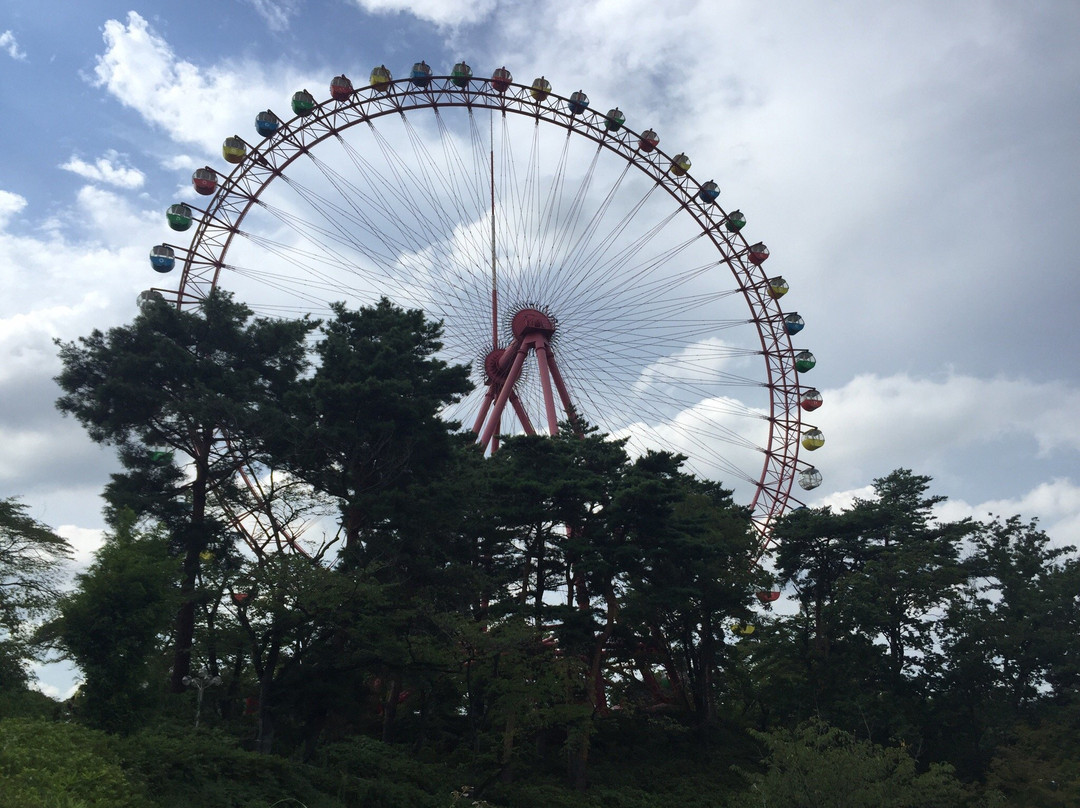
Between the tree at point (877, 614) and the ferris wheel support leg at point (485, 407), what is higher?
the ferris wheel support leg at point (485, 407)

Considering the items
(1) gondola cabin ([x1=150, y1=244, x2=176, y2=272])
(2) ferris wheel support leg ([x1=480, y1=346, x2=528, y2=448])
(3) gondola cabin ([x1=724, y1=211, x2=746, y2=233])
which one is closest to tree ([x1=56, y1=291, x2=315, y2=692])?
(1) gondola cabin ([x1=150, y1=244, x2=176, y2=272])

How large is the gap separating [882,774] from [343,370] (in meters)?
15.5

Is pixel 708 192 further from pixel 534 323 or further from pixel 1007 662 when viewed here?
pixel 1007 662

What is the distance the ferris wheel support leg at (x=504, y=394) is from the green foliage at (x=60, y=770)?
18.1 metres

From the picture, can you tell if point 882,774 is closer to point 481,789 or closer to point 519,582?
point 481,789

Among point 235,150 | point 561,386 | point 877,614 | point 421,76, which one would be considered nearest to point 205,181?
point 235,150

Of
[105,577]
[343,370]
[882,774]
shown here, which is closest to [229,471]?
[343,370]

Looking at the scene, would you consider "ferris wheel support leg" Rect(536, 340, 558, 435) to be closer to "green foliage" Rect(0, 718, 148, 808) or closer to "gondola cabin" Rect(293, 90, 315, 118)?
"gondola cabin" Rect(293, 90, 315, 118)

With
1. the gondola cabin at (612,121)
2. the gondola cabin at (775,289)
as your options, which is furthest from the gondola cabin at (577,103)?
the gondola cabin at (775,289)

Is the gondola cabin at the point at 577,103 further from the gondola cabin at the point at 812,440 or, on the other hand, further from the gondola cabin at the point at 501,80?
the gondola cabin at the point at 812,440

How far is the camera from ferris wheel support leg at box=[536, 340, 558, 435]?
2975 cm

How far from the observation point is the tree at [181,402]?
22766 mm

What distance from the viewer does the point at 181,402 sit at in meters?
23.2

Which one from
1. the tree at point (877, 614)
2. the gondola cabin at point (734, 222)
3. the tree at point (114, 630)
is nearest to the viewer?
the tree at point (114, 630)
